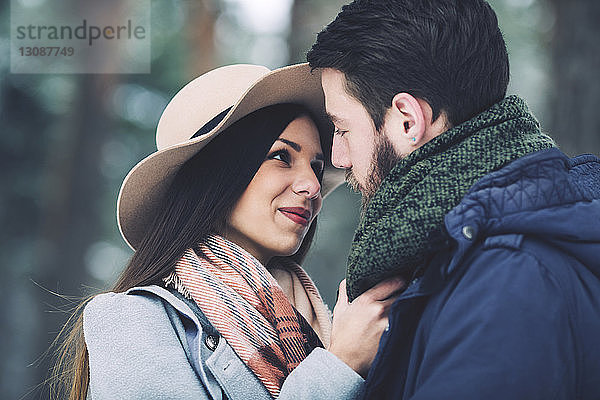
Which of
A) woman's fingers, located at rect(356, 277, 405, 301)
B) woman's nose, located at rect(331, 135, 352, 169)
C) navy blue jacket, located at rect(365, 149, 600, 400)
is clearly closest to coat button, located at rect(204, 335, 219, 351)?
woman's fingers, located at rect(356, 277, 405, 301)

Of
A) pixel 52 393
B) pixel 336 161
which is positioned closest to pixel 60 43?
pixel 52 393

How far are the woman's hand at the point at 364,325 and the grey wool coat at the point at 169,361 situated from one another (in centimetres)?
5

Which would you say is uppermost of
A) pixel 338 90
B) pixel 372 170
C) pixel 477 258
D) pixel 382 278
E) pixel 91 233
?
pixel 338 90

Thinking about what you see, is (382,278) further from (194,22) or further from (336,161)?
(194,22)

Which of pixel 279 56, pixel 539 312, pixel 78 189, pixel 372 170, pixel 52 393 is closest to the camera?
pixel 539 312

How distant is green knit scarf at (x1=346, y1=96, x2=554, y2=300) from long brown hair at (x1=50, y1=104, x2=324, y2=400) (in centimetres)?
94

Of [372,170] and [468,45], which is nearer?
[468,45]

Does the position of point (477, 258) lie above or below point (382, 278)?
above

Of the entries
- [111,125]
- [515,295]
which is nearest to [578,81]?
[515,295]

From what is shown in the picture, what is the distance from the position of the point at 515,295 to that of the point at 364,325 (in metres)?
0.70

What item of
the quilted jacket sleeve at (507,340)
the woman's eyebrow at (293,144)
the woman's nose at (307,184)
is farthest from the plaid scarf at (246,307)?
the quilted jacket sleeve at (507,340)

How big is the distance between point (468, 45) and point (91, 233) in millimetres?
9003

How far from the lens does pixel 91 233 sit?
1014 cm

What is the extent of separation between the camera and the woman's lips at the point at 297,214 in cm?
275
